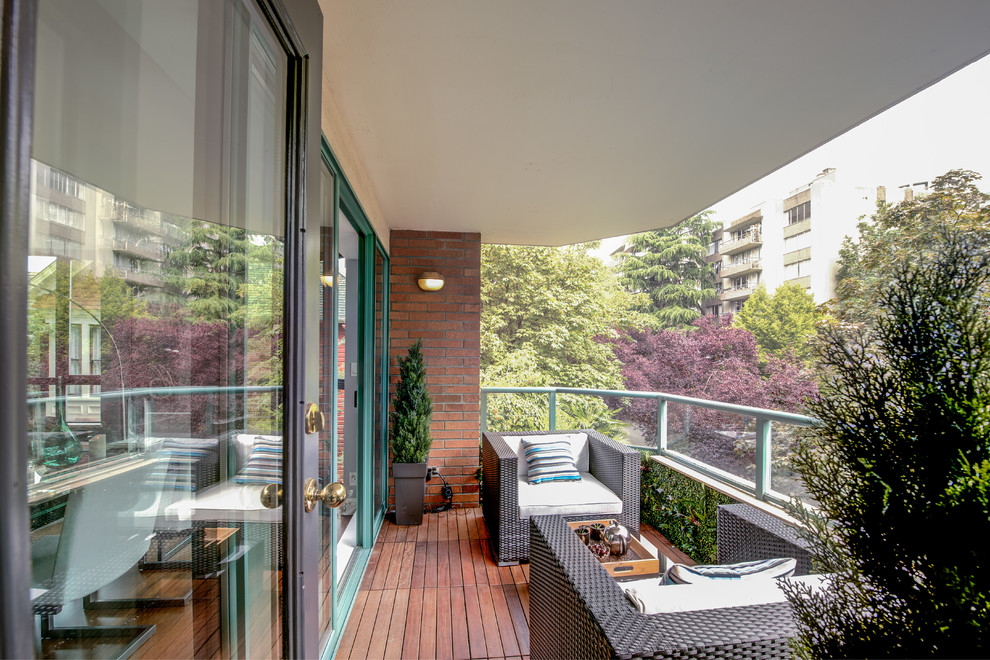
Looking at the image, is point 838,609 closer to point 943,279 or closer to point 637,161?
point 943,279

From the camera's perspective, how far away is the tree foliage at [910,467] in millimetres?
513

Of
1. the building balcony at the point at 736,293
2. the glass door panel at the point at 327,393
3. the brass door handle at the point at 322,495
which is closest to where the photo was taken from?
the brass door handle at the point at 322,495

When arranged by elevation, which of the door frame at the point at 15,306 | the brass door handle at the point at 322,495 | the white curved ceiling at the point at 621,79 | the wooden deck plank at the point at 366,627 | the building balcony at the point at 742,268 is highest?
the building balcony at the point at 742,268

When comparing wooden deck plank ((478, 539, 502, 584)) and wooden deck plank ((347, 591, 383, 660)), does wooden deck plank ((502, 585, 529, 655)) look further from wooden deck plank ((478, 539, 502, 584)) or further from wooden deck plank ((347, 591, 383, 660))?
wooden deck plank ((347, 591, 383, 660))

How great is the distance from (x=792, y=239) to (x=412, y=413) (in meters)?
9.65

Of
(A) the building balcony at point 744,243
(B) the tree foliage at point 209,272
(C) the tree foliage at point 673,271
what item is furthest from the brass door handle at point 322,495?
(A) the building balcony at point 744,243

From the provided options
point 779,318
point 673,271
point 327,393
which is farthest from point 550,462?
point 673,271

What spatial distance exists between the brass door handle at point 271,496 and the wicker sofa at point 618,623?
81 cm

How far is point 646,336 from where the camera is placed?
1032cm

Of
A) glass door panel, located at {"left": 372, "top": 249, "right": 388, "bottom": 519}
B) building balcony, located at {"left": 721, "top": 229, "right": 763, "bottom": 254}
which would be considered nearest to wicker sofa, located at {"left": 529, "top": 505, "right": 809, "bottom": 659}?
glass door panel, located at {"left": 372, "top": 249, "right": 388, "bottom": 519}

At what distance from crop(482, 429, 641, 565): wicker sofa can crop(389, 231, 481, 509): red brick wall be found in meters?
0.63

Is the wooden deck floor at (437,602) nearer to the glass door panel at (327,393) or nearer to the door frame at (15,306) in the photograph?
the glass door panel at (327,393)

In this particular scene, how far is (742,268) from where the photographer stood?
10961 millimetres

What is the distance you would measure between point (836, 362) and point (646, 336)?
33.2ft
